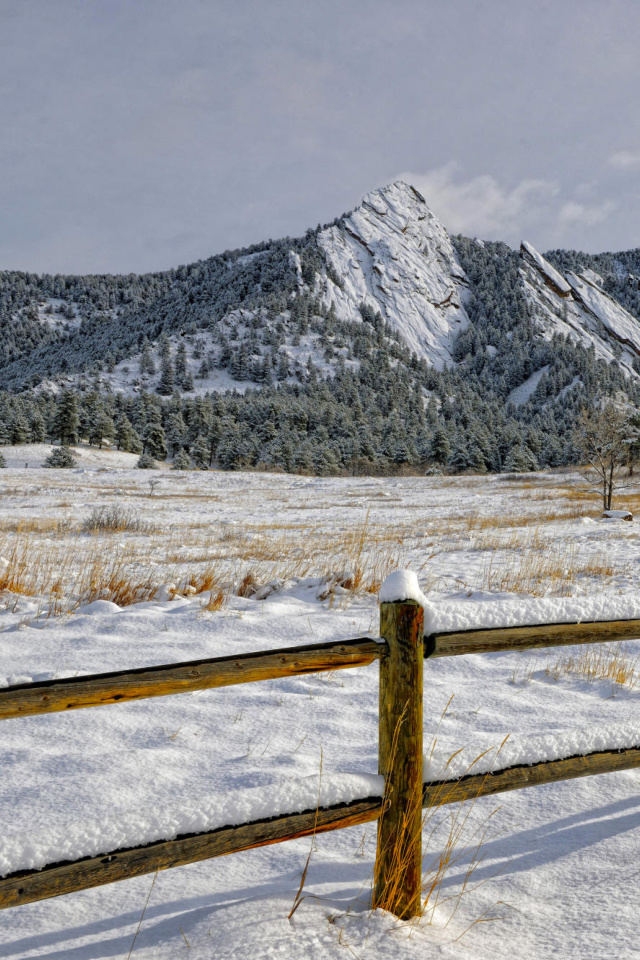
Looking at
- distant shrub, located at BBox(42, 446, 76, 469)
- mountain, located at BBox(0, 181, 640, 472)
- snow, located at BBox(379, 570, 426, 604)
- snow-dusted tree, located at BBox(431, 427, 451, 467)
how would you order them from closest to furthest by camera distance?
snow, located at BBox(379, 570, 426, 604), distant shrub, located at BBox(42, 446, 76, 469), snow-dusted tree, located at BBox(431, 427, 451, 467), mountain, located at BBox(0, 181, 640, 472)

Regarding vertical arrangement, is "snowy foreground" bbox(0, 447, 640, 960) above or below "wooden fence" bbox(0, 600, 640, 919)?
below

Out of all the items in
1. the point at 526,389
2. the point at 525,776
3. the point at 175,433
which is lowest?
the point at 525,776

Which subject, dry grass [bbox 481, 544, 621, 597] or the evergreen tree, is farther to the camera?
the evergreen tree

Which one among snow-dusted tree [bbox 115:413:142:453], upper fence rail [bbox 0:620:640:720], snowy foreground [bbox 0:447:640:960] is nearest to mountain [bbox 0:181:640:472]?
snow-dusted tree [bbox 115:413:142:453]

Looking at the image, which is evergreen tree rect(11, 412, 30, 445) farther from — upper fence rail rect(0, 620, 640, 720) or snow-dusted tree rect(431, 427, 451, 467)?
upper fence rail rect(0, 620, 640, 720)

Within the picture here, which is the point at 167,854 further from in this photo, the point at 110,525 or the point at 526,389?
the point at 526,389

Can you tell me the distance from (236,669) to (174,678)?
0.22 meters

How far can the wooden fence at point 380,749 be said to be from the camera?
1774 mm

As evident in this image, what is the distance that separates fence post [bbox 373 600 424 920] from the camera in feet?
Answer: 6.91

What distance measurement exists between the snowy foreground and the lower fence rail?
0.05 metres

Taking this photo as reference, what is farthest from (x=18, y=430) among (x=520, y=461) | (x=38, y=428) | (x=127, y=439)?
(x=520, y=461)

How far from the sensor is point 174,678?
1.98 metres

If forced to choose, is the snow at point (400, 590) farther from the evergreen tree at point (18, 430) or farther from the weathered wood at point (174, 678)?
the evergreen tree at point (18, 430)

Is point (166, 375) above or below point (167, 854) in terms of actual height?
above
